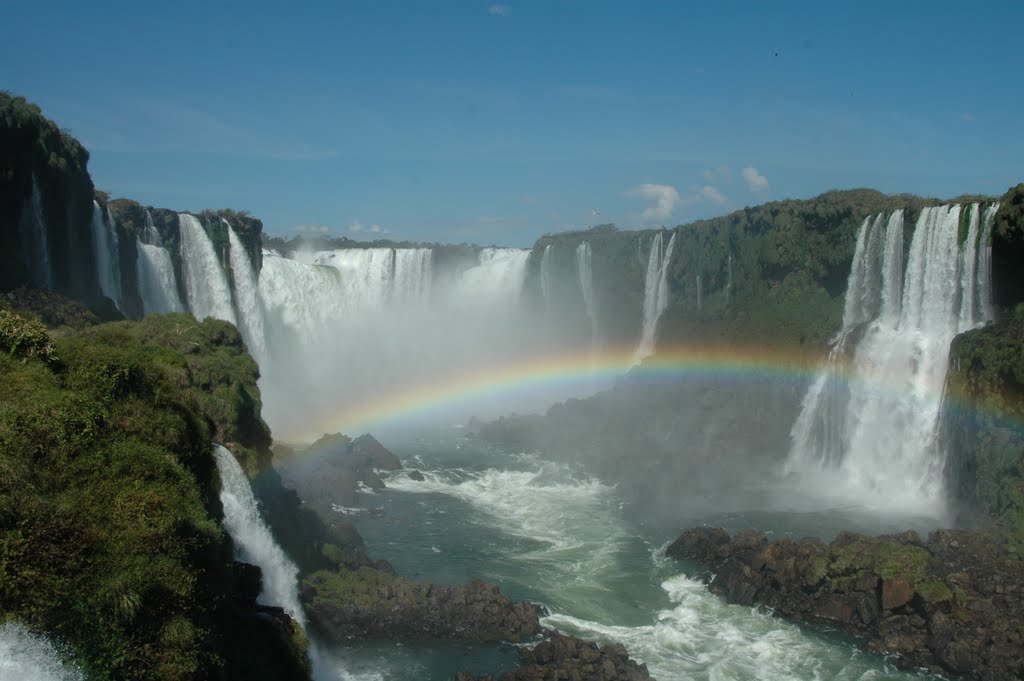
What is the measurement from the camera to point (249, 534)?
13.4m

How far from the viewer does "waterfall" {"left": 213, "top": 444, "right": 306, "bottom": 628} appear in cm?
1280

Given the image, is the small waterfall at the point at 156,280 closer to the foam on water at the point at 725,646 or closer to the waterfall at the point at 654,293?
the foam on water at the point at 725,646

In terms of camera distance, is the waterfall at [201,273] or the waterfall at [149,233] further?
the waterfall at [201,273]

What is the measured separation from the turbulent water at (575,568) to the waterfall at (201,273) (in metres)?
10.9

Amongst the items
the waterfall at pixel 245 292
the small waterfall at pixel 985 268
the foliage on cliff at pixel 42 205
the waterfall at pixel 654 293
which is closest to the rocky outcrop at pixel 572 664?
the foliage on cliff at pixel 42 205

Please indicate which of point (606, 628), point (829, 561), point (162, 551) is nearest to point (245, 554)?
point (162, 551)

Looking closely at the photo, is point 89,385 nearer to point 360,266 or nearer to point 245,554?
point 245,554

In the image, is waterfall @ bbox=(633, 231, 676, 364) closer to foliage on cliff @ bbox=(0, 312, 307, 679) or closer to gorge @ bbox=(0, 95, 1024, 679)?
gorge @ bbox=(0, 95, 1024, 679)

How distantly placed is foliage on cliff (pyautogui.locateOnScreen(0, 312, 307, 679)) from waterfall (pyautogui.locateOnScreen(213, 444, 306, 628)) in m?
1.25

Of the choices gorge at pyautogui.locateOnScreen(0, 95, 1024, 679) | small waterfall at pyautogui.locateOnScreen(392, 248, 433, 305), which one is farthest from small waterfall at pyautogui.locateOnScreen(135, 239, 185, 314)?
small waterfall at pyautogui.locateOnScreen(392, 248, 433, 305)

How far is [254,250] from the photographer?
127 feet

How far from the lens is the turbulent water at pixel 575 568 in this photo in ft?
52.5

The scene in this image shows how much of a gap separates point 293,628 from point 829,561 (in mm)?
12619

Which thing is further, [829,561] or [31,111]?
[31,111]
